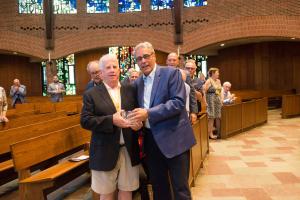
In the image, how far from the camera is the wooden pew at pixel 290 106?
10.8 metres

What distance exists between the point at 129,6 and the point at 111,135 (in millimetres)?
12922

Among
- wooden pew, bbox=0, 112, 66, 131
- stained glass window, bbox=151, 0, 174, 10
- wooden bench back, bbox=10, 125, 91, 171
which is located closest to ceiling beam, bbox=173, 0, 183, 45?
stained glass window, bbox=151, 0, 174, 10

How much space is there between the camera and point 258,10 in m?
12.8

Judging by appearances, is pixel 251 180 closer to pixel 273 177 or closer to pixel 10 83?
pixel 273 177

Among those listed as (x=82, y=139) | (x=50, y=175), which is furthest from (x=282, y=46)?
(x=50, y=175)

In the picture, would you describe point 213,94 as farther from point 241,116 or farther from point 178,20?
point 178,20

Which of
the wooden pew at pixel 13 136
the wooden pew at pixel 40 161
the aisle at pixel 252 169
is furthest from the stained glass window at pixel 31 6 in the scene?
the wooden pew at pixel 40 161

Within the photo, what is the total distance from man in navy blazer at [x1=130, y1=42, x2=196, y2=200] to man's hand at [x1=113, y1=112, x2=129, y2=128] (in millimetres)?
144

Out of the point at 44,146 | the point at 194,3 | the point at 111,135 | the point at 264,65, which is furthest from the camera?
the point at 264,65

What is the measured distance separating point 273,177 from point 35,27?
12.3 meters

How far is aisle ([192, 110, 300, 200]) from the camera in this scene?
13.5ft

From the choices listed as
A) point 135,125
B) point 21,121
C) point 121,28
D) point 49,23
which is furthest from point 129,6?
point 135,125

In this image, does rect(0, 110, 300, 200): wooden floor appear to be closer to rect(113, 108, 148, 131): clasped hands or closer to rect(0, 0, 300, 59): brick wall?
rect(113, 108, 148, 131): clasped hands

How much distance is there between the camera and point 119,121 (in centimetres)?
239
